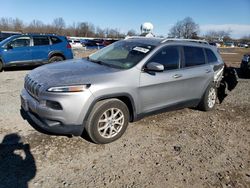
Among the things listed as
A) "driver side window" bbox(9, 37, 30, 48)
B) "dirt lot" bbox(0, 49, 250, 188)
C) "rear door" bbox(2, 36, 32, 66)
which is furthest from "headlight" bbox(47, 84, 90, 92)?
"driver side window" bbox(9, 37, 30, 48)

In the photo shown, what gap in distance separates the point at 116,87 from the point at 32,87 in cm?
134

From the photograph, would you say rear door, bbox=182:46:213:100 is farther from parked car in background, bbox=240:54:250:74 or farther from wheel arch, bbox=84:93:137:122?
parked car in background, bbox=240:54:250:74

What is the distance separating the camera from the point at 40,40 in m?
10.7

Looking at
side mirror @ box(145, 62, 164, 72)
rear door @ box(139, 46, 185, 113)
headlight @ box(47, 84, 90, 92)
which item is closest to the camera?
headlight @ box(47, 84, 90, 92)

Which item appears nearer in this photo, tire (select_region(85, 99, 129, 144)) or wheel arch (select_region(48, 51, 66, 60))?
tire (select_region(85, 99, 129, 144))

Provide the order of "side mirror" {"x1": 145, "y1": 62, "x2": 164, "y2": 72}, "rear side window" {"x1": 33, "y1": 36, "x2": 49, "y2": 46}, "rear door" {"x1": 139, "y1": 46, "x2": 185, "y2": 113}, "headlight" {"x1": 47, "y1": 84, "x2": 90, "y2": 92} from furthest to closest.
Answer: "rear side window" {"x1": 33, "y1": 36, "x2": 49, "y2": 46}
"rear door" {"x1": 139, "y1": 46, "x2": 185, "y2": 113}
"side mirror" {"x1": 145, "y1": 62, "x2": 164, "y2": 72}
"headlight" {"x1": 47, "y1": 84, "x2": 90, "y2": 92}

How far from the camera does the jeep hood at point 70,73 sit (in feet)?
11.7

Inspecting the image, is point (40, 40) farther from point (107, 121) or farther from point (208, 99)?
point (107, 121)

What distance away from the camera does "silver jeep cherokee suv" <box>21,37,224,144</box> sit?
3482 millimetres

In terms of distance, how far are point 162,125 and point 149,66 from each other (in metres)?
1.39

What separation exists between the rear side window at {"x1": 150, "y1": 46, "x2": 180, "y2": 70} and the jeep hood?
3.03 ft

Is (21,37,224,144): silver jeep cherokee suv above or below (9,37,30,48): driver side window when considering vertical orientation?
below

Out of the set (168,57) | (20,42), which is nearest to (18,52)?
(20,42)

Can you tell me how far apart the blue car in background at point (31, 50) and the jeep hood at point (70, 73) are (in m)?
6.58
